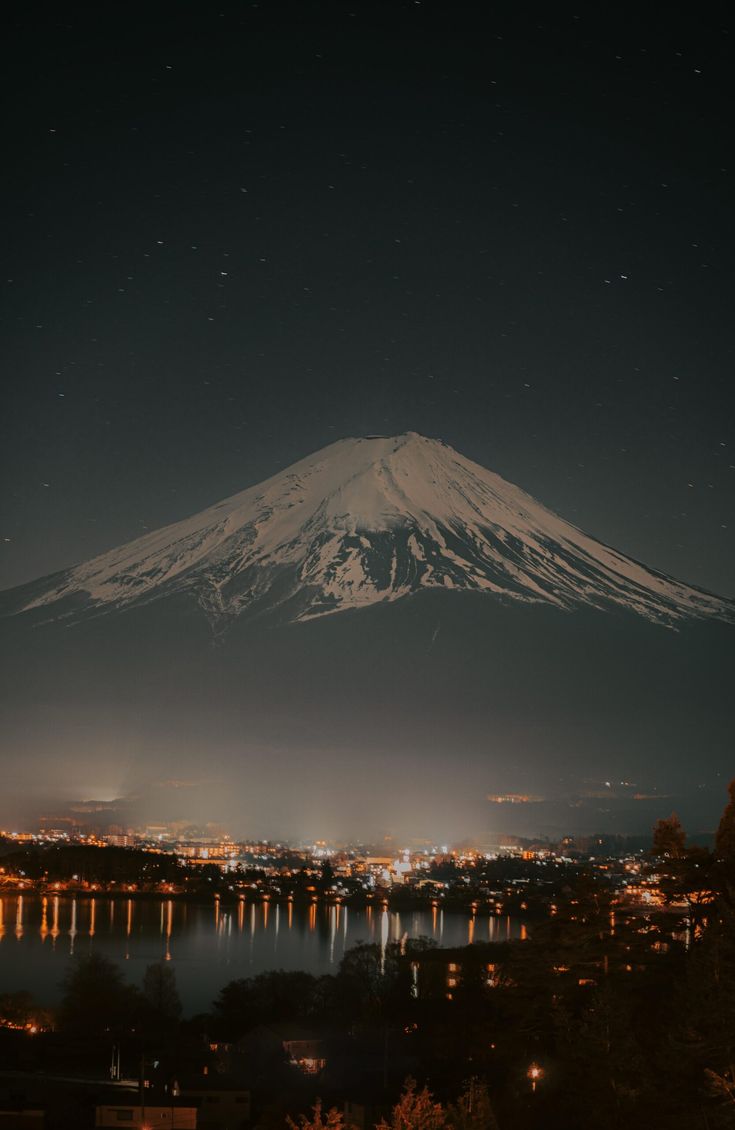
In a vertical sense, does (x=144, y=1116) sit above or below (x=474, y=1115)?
below

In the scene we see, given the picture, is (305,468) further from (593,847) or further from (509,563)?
(593,847)

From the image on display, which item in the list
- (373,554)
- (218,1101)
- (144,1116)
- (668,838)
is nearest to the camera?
(144,1116)

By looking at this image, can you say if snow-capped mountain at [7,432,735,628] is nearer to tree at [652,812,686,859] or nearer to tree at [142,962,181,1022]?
tree at [142,962,181,1022]

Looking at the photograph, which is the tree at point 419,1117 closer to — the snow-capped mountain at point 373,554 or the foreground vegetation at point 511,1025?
the foreground vegetation at point 511,1025

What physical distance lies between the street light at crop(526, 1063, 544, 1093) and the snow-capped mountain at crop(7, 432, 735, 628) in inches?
2366

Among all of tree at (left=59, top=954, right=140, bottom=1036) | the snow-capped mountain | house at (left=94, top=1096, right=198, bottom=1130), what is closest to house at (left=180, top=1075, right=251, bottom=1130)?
house at (left=94, top=1096, right=198, bottom=1130)

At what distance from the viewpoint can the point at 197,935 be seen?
43250mm

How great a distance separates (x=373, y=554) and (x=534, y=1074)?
220ft

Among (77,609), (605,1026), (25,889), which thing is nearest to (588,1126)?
(605,1026)

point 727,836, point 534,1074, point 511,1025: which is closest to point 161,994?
point 511,1025

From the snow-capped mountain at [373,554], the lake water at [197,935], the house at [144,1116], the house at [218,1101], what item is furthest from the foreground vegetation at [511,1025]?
the snow-capped mountain at [373,554]

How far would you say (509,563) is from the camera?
3172 inches

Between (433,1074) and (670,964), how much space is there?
3.49 meters

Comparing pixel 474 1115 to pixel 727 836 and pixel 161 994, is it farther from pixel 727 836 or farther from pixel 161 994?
pixel 161 994
